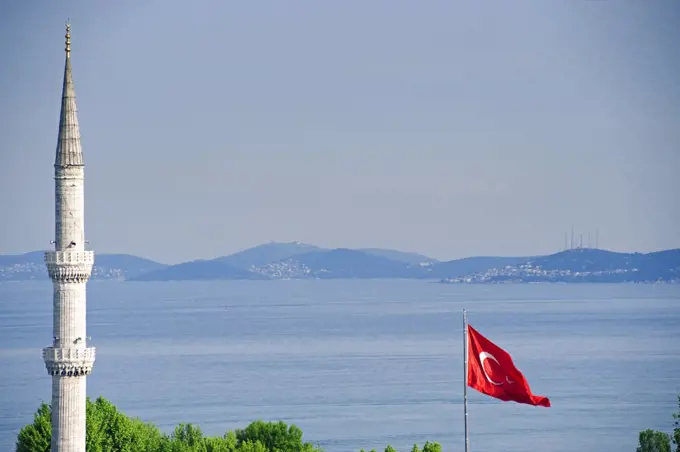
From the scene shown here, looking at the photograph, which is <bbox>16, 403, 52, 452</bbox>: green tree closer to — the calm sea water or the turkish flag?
the turkish flag

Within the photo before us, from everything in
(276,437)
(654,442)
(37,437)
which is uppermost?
(37,437)

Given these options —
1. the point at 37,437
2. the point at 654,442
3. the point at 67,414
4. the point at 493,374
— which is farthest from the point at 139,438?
the point at 493,374

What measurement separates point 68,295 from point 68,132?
5497 millimetres

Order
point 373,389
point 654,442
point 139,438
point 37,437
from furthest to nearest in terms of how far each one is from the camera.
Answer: point 373,389
point 654,442
point 139,438
point 37,437

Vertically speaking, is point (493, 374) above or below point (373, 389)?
above

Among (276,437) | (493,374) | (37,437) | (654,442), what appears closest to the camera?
(493,374)

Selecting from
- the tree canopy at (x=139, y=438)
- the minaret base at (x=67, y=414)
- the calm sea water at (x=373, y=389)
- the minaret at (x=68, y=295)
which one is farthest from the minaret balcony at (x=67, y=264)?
the calm sea water at (x=373, y=389)

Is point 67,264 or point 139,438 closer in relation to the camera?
point 67,264

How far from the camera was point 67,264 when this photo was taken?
4716 cm

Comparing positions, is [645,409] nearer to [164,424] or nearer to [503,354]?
[164,424]

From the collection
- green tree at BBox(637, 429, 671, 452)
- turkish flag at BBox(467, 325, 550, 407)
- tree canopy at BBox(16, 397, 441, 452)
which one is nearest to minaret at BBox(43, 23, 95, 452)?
tree canopy at BBox(16, 397, 441, 452)

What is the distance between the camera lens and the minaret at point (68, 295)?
4691cm

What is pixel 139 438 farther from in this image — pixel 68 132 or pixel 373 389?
pixel 373 389

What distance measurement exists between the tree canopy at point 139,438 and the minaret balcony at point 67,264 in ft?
36.9
